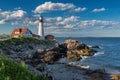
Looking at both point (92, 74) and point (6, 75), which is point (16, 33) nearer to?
point (92, 74)

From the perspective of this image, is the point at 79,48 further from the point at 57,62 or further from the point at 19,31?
the point at 19,31

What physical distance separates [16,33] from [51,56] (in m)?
59.6

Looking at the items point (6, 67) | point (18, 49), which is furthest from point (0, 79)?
point (18, 49)

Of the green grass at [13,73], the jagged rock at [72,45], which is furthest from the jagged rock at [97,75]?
the jagged rock at [72,45]

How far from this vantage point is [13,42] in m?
66.2

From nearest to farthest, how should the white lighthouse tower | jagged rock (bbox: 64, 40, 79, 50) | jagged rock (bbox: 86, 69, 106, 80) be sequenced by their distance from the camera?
jagged rock (bbox: 86, 69, 106, 80), jagged rock (bbox: 64, 40, 79, 50), the white lighthouse tower

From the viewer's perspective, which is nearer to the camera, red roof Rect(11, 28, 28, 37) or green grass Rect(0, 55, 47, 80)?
green grass Rect(0, 55, 47, 80)

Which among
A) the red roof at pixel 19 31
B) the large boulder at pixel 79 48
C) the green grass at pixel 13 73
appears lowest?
the large boulder at pixel 79 48

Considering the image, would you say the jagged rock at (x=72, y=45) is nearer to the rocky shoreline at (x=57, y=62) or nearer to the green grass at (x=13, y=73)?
the rocky shoreline at (x=57, y=62)

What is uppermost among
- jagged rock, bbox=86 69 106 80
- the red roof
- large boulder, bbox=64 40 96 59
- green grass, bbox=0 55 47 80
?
the red roof

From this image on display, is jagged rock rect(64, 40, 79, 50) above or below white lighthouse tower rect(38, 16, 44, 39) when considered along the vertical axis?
below

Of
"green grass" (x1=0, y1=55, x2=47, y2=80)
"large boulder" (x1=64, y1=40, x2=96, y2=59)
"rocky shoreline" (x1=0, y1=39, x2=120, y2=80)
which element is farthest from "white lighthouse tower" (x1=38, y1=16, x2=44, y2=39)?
"green grass" (x1=0, y1=55, x2=47, y2=80)

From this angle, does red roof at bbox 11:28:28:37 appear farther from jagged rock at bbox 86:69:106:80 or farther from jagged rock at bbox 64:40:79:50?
jagged rock at bbox 86:69:106:80

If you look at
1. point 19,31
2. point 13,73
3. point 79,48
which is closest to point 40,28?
point 19,31
